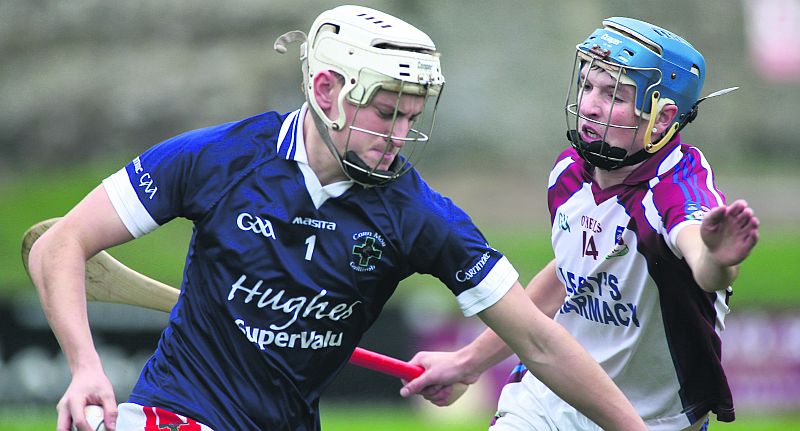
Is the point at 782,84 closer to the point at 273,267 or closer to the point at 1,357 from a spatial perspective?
the point at 1,357

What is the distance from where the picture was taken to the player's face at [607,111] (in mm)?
4309

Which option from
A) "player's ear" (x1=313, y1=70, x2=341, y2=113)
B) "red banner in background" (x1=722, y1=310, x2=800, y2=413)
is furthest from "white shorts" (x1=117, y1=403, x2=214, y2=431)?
"red banner in background" (x1=722, y1=310, x2=800, y2=413)

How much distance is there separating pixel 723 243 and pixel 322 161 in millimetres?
1152

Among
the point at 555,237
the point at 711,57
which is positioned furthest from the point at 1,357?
the point at 711,57

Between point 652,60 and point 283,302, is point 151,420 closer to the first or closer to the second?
point 283,302

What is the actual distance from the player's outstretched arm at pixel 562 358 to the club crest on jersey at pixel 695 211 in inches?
20.9

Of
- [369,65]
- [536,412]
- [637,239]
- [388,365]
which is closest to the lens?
[369,65]

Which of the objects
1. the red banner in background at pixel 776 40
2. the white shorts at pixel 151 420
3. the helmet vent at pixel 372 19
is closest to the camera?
the white shorts at pixel 151 420

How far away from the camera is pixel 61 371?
8875 millimetres

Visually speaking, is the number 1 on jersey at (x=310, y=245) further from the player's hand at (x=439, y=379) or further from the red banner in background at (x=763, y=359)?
the red banner in background at (x=763, y=359)

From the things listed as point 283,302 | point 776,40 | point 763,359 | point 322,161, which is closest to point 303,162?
point 322,161

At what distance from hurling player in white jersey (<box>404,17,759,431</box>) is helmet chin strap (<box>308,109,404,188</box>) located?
0.85 meters

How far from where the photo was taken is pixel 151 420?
12.1ft

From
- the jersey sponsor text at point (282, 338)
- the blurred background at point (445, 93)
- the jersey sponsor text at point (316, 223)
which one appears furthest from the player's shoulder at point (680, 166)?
the blurred background at point (445, 93)
